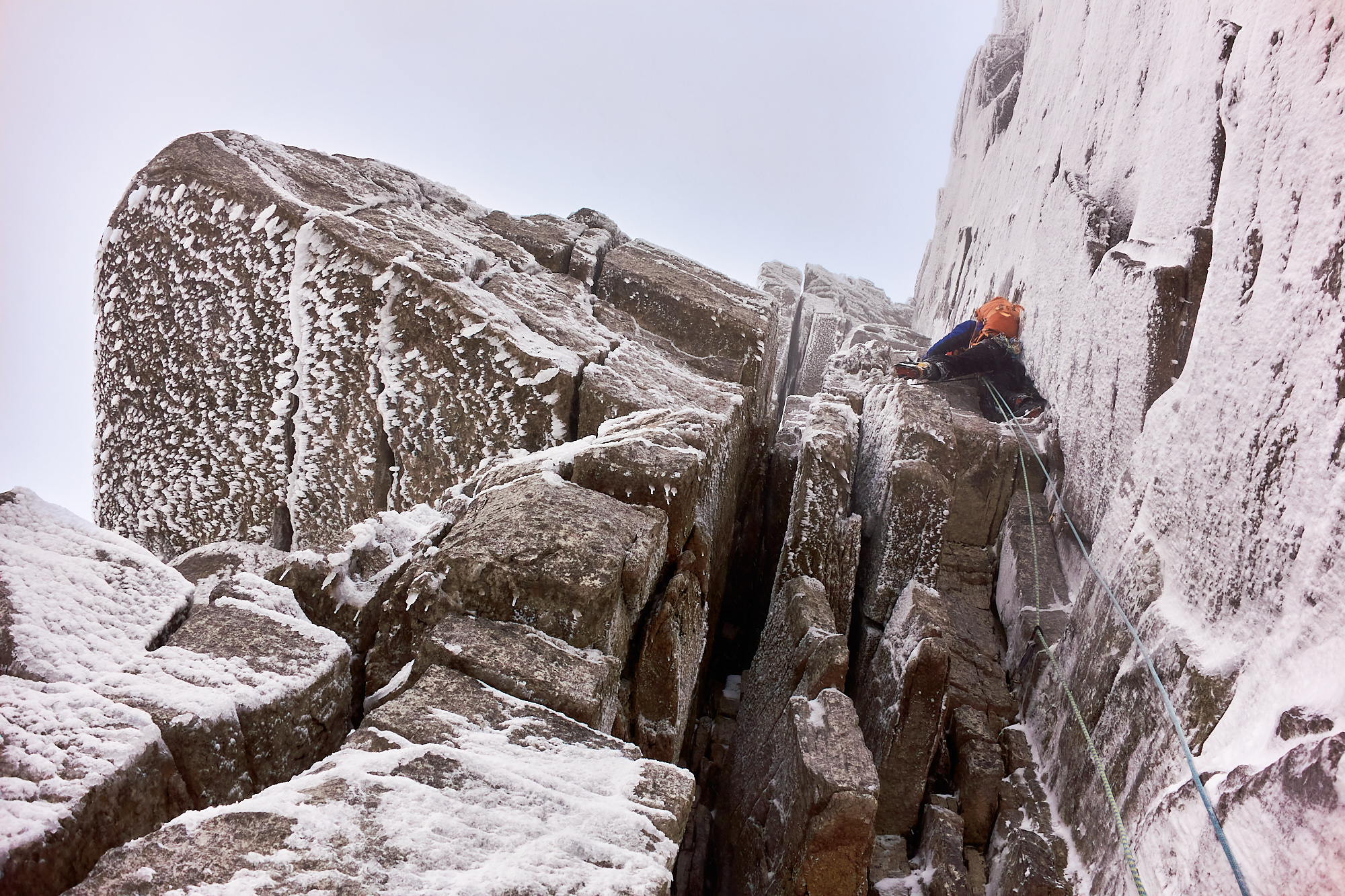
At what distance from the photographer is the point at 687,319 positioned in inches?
232

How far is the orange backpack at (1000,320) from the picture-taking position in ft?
20.0

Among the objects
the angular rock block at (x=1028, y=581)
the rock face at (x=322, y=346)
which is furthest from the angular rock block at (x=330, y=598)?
the angular rock block at (x=1028, y=581)

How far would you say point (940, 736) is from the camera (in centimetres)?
377

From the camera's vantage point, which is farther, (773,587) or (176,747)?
(773,587)

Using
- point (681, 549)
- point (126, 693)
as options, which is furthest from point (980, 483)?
point (126, 693)

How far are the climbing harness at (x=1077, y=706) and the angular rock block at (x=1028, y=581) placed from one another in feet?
0.06

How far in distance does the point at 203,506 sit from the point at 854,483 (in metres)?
4.34

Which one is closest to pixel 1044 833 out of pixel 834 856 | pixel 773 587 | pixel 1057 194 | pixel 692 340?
pixel 834 856

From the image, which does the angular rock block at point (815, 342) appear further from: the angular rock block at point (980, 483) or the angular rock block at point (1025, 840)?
the angular rock block at point (1025, 840)

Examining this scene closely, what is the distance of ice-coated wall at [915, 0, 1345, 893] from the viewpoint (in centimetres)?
218

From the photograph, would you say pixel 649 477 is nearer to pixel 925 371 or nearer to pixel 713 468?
pixel 713 468

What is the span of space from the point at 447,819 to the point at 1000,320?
18.4 ft

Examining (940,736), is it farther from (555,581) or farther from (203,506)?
(203,506)

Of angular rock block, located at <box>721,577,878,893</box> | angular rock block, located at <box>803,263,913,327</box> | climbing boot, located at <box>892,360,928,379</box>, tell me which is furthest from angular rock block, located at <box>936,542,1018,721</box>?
angular rock block, located at <box>803,263,913,327</box>
